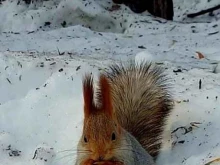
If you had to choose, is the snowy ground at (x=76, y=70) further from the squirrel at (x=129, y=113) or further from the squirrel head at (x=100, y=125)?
the squirrel head at (x=100, y=125)

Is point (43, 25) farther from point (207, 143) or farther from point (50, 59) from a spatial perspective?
point (207, 143)

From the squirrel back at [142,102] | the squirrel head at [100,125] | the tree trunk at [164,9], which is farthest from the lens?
the tree trunk at [164,9]

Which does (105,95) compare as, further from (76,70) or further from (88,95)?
(76,70)

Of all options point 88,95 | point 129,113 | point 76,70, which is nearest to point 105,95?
point 88,95

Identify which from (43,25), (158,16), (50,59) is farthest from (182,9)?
(50,59)

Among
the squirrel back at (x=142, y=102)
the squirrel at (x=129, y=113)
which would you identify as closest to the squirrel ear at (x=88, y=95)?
the squirrel at (x=129, y=113)

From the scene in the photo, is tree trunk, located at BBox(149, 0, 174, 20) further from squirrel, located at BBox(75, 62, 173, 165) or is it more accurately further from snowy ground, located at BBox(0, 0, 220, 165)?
squirrel, located at BBox(75, 62, 173, 165)
